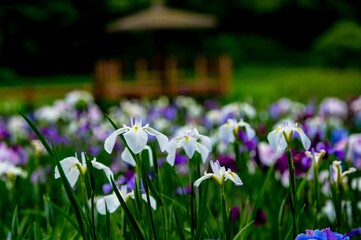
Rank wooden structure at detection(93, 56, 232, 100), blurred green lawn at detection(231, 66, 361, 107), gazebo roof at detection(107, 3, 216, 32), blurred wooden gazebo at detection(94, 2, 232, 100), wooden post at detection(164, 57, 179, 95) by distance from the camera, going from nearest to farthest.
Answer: blurred green lawn at detection(231, 66, 361, 107), wooden structure at detection(93, 56, 232, 100), blurred wooden gazebo at detection(94, 2, 232, 100), wooden post at detection(164, 57, 179, 95), gazebo roof at detection(107, 3, 216, 32)

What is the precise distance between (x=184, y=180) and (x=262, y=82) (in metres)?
17.7

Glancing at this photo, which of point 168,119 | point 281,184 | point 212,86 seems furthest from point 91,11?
point 281,184

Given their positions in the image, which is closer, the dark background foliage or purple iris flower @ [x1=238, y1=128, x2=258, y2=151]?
purple iris flower @ [x1=238, y1=128, x2=258, y2=151]

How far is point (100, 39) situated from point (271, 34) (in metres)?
8.04

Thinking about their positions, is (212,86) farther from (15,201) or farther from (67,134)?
(15,201)

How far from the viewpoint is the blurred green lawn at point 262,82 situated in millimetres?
10367

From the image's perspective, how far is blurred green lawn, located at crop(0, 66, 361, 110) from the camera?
10367 millimetres

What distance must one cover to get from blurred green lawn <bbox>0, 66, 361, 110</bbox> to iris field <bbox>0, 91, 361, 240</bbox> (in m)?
5.03

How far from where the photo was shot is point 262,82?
65.8 feet

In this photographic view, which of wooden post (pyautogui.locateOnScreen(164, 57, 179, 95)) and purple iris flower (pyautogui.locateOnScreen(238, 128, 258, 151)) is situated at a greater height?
wooden post (pyautogui.locateOnScreen(164, 57, 179, 95))

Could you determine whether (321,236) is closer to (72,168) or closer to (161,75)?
(72,168)

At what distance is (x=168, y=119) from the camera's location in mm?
4664

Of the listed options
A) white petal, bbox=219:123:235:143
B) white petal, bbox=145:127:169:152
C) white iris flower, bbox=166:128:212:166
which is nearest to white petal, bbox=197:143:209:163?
white iris flower, bbox=166:128:212:166

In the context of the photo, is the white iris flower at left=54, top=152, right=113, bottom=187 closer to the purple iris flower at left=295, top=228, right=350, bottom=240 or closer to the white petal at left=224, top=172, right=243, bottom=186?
the white petal at left=224, top=172, right=243, bottom=186
